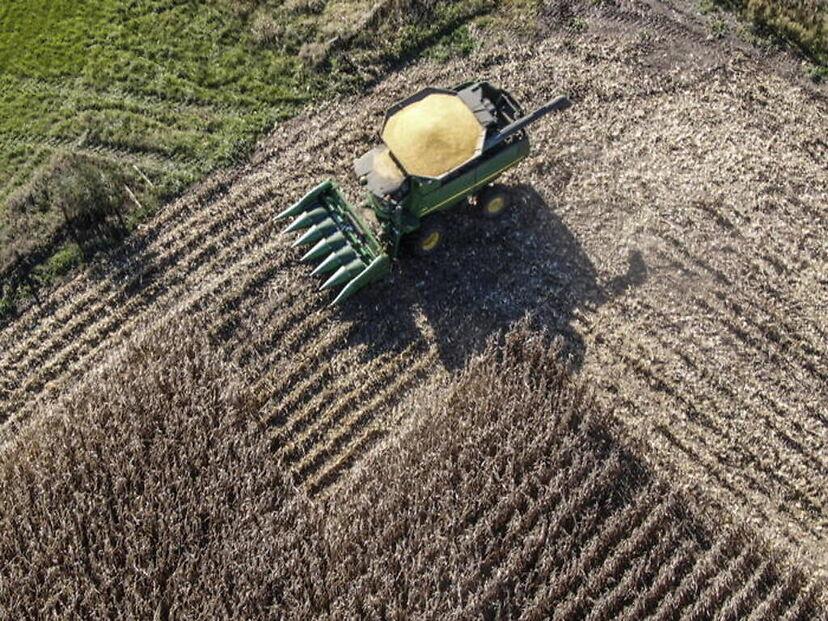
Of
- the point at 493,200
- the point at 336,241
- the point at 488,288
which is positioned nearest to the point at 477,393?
the point at 488,288

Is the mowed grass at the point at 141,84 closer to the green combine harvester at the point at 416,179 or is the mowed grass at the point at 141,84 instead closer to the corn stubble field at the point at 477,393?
the corn stubble field at the point at 477,393

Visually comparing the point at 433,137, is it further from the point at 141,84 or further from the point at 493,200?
the point at 141,84

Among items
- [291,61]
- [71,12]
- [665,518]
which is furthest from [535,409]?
[71,12]

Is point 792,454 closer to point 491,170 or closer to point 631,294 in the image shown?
point 631,294

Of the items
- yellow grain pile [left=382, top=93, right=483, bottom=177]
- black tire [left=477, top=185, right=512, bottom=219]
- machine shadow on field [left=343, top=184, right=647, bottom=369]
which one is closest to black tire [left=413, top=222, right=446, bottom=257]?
machine shadow on field [left=343, top=184, right=647, bottom=369]

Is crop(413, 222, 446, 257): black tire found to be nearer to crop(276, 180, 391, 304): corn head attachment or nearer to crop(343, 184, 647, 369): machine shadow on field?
crop(343, 184, 647, 369): machine shadow on field

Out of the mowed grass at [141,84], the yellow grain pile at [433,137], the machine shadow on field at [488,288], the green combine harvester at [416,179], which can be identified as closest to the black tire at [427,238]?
the green combine harvester at [416,179]
